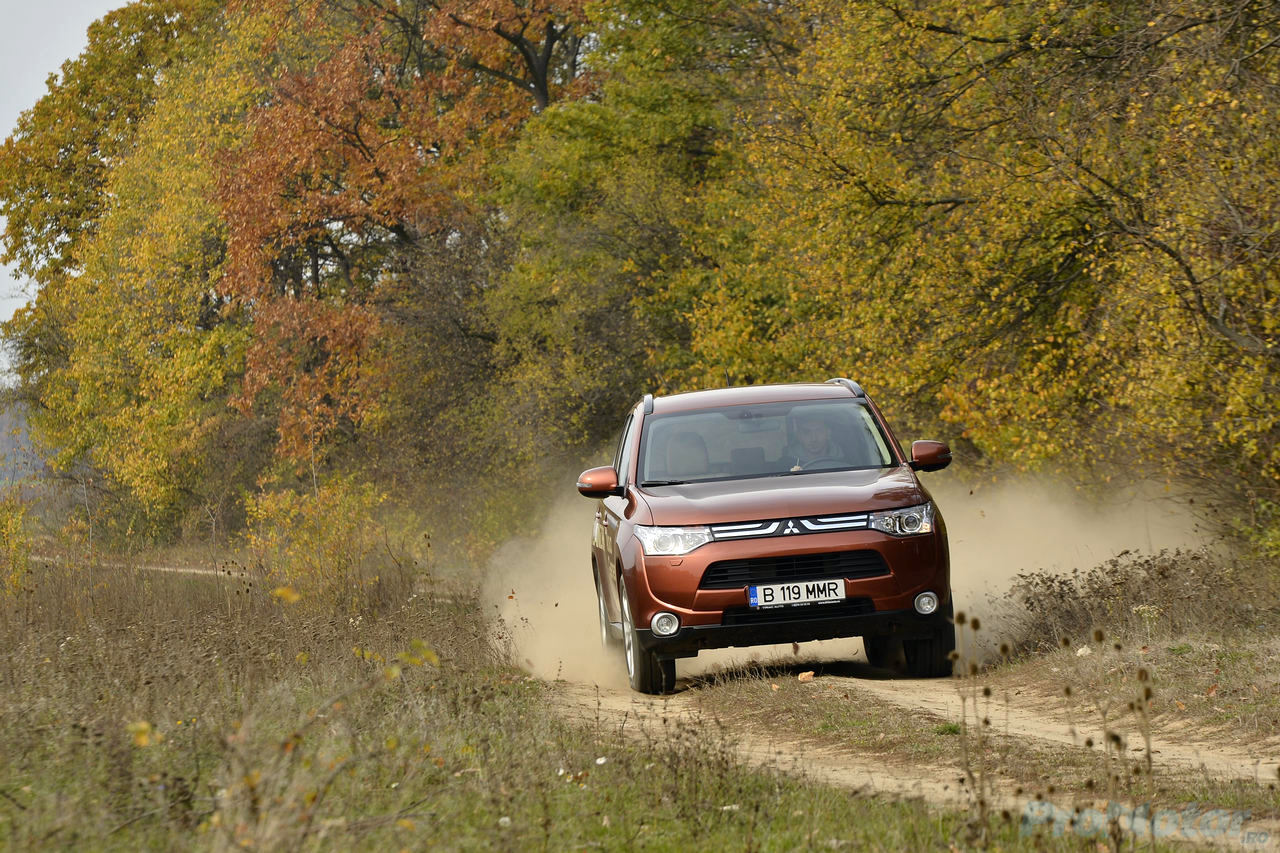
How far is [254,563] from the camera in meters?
17.0

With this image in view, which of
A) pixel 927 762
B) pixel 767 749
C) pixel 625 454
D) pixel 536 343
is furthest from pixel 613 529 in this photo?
pixel 536 343

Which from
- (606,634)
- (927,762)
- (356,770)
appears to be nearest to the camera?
(356,770)

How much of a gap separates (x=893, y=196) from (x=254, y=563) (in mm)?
8937

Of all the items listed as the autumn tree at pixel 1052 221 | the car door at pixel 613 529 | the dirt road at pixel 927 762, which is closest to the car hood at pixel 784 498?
the car door at pixel 613 529

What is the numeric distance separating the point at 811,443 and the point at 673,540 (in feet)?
5.33

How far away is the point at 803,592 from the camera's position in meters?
9.34

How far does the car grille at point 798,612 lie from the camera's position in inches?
369

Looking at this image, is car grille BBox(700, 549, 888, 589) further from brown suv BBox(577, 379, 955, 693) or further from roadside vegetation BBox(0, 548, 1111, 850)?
roadside vegetation BBox(0, 548, 1111, 850)

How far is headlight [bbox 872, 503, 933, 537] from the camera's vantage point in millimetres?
9438

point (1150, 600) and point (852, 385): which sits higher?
point (852, 385)

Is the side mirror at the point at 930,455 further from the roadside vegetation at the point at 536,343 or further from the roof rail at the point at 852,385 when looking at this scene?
the roadside vegetation at the point at 536,343

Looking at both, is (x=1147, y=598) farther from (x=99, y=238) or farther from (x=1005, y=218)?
(x=99, y=238)

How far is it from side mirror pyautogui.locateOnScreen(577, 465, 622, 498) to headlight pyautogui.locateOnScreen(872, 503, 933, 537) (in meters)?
2.00

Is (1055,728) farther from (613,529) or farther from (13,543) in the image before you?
(13,543)
